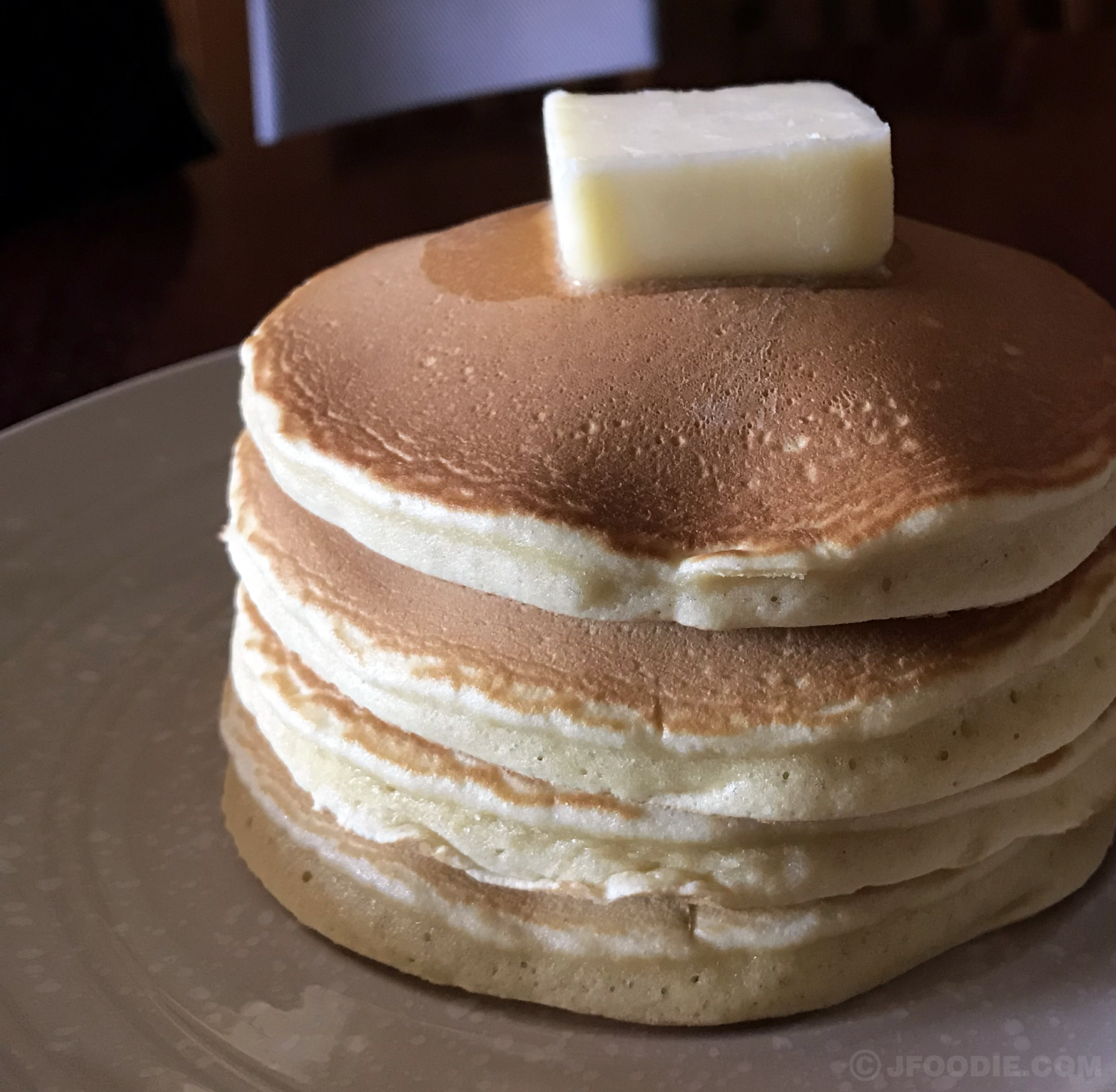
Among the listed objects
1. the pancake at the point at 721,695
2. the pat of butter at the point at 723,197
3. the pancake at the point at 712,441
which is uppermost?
the pat of butter at the point at 723,197

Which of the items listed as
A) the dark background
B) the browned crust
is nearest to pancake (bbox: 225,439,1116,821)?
the browned crust

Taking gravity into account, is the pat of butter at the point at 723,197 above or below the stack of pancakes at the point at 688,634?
above

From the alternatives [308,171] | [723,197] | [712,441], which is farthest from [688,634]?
[308,171]

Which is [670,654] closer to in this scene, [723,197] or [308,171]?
[723,197]

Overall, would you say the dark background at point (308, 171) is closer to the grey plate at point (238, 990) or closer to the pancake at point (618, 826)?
the grey plate at point (238, 990)

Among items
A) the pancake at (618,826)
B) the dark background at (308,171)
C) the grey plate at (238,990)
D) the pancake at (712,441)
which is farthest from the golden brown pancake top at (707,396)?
the dark background at (308,171)

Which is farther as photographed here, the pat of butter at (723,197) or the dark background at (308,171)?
the dark background at (308,171)

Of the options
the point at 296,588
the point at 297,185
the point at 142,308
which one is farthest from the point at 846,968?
the point at 297,185
